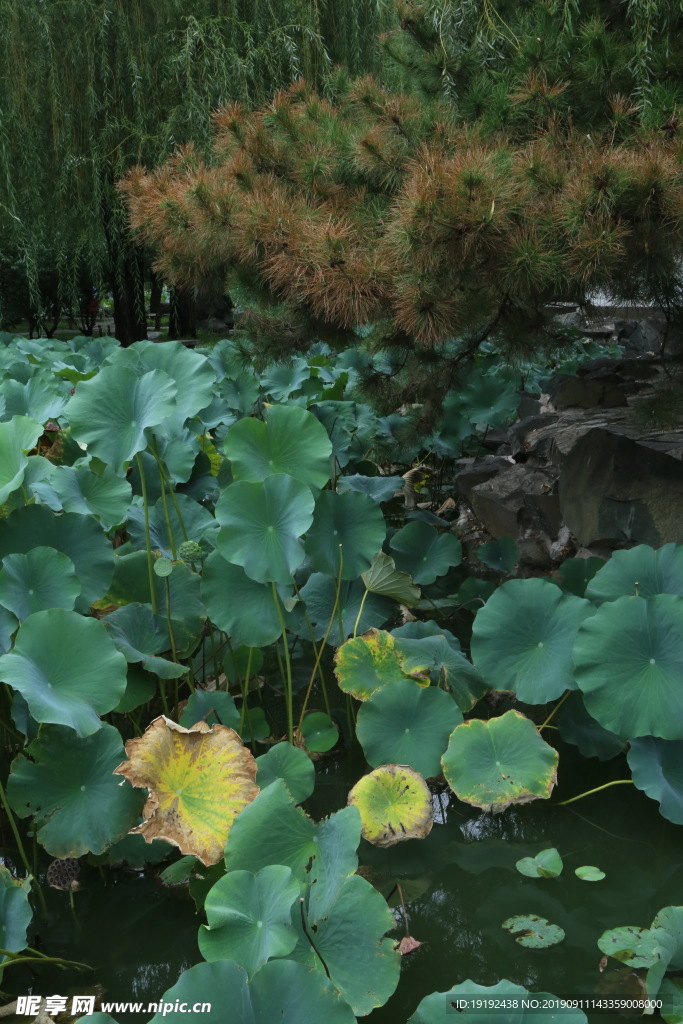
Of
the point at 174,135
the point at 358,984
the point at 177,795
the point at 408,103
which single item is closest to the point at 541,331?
the point at 408,103

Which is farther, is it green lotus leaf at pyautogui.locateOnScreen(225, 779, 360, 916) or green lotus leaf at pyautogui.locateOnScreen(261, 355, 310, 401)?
green lotus leaf at pyautogui.locateOnScreen(261, 355, 310, 401)

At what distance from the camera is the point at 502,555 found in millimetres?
2906

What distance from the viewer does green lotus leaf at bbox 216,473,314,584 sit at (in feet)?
5.75

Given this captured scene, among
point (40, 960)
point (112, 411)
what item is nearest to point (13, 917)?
point (40, 960)

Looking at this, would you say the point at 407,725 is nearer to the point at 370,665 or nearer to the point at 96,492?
the point at 370,665

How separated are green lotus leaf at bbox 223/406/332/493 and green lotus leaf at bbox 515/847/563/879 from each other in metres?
0.82

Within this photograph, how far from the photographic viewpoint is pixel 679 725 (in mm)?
1655

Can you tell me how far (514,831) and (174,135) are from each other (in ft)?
15.5

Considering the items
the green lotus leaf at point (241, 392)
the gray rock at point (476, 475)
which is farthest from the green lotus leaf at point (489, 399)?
the green lotus leaf at point (241, 392)

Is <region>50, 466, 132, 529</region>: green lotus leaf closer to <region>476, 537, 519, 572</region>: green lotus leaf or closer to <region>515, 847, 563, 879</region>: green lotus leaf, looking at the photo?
<region>515, 847, 563, 879</region>: green lotus leaf

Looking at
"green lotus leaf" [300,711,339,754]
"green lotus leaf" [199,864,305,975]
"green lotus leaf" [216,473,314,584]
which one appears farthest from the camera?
"green lotus leaf" [300,711,339,754]

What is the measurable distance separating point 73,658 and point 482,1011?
834 mm

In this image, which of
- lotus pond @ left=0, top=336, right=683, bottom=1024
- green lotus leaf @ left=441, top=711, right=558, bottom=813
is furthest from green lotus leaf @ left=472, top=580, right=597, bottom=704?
green lotus leaf @ left=441, top=711, right=558, bottom=813

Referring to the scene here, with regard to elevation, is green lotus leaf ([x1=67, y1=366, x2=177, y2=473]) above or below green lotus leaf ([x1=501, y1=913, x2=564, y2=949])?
above
